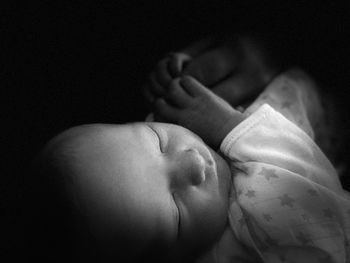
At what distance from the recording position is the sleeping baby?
91cm

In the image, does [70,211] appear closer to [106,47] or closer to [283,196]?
[283,196]

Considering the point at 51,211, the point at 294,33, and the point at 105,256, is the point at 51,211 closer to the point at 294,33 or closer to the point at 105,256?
the point at 105,256

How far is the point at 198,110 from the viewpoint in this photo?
1.21 metres

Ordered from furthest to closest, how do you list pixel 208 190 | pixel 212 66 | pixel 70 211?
1. pixel 212 66
2. pixel 208 190
3. pixel 70 211

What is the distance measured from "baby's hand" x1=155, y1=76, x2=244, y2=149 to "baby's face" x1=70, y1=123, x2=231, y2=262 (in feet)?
0.34

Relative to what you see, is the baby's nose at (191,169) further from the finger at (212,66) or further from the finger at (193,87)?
the finger at (212,66)

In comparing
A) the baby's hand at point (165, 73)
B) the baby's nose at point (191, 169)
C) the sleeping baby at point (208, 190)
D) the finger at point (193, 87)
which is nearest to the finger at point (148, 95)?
the baby's hand at point (165, 73)

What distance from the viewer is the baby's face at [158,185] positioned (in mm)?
910

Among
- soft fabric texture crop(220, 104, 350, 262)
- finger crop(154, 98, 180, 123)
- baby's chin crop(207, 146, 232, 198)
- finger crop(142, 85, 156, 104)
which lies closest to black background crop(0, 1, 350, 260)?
finger crop(142, 85, 156, 104)

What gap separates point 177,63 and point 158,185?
1.59ft

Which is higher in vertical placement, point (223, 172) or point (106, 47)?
point (106, 47)

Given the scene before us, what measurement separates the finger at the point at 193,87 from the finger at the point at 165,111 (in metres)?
0.07

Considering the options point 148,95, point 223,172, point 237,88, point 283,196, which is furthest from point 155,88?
point 283,196

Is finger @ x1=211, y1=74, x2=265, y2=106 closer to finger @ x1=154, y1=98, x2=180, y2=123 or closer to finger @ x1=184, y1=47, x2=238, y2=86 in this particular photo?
finger @ x1=184, y1=47, x2=238, y2=86
